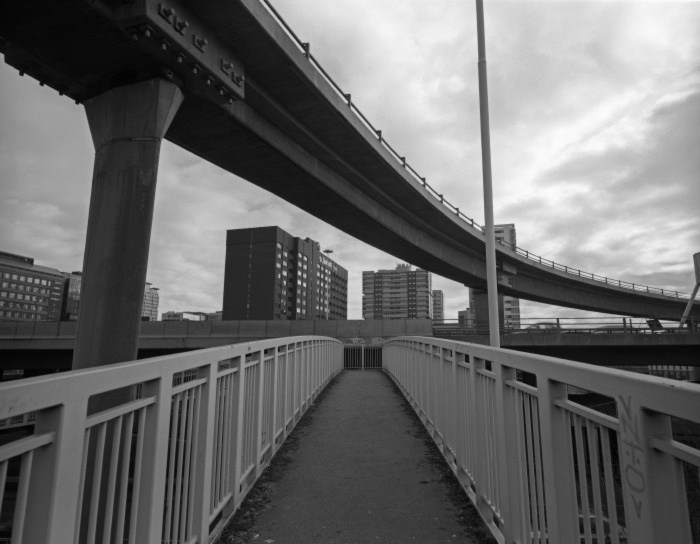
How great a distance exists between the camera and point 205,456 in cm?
311

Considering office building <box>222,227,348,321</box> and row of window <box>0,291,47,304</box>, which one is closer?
office building <box>222,227,348,321</box>

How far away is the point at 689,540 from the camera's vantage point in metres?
1.38

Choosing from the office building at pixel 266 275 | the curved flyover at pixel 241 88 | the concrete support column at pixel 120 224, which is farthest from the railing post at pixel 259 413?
the office building at pixel 266 275

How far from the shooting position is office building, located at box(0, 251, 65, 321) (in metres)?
131

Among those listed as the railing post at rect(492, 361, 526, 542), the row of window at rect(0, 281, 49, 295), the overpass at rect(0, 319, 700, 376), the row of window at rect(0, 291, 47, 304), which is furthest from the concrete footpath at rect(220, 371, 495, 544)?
the row of window at rect(0, 281, 49, 295)

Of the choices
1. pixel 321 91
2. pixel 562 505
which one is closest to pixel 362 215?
pixel 321 91

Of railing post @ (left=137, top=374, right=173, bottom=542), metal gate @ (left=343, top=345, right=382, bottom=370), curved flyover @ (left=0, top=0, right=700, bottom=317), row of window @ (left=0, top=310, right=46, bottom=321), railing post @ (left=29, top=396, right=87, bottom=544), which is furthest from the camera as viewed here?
row of window @ (left=0, top=310, right=46, bottom=321)

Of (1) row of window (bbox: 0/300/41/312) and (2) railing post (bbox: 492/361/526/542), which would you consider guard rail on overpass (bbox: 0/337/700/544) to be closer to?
(2) railing post (bbox: 492/361/526/542)

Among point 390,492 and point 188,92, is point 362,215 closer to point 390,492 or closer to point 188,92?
point 188,92

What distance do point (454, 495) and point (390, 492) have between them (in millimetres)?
617

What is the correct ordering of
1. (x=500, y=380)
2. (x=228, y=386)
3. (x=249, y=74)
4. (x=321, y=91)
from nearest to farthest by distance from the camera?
(x=500, y=380)
(x=228, y=386)
(x=249, y=74)
(x=321, y=91)

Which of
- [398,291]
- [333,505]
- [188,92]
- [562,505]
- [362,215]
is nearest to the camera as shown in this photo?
[562,505]

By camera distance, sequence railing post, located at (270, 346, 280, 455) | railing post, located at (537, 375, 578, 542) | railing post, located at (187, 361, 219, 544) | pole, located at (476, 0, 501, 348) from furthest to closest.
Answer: pole, located at (476, 0, 501, 348) < railing post, located at (270, 346, 280, 455) < railing post, located at (187, 361, 219, 544) < railing post, located at (537, 375, 578, 542)

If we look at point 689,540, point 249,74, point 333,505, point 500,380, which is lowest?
point 333,505
